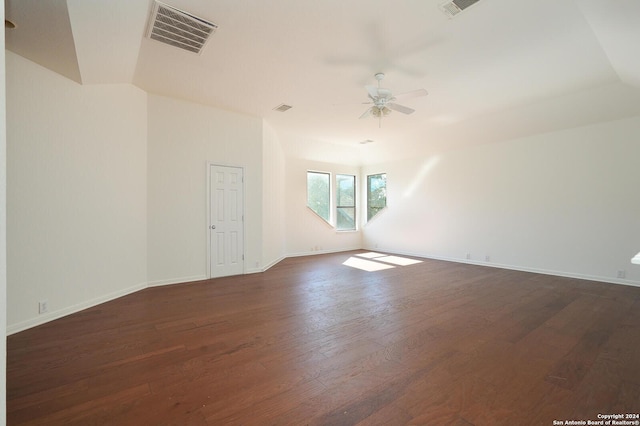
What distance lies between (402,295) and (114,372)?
3.34 metres

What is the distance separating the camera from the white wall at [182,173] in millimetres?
4395

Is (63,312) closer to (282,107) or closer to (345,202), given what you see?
(282,107)

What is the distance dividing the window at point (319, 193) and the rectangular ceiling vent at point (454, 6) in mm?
5579

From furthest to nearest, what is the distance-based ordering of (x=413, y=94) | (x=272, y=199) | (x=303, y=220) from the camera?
(x=303, y=220), (x=272, y=199), (x=413, y=94)

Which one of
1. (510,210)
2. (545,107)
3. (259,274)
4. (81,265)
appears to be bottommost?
(259,274)

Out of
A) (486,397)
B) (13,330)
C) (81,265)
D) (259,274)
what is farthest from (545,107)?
(13,330)

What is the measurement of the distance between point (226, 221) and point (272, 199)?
144cm

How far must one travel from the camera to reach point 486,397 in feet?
5.82

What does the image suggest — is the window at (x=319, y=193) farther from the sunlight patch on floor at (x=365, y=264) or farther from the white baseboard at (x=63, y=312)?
the white baseboard at (x=63, y=312)

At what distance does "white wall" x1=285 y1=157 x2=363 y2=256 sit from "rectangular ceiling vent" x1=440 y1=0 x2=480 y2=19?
533cm

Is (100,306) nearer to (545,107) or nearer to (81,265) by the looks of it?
(81,265)

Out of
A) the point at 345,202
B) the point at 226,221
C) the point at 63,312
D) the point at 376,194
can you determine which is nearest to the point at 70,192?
the point at 63,312

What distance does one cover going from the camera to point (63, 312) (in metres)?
3.12

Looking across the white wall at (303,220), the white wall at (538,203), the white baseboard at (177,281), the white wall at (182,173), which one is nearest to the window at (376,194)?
the white wall at (538,203)
